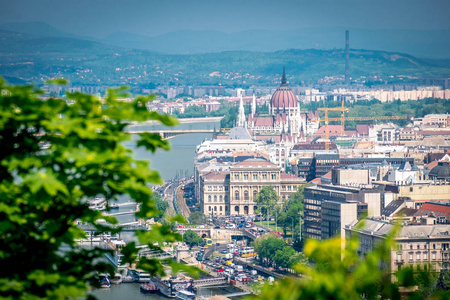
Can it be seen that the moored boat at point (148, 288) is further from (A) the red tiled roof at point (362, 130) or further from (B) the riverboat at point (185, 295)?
(A) the red tiled roof at point (362, 130)

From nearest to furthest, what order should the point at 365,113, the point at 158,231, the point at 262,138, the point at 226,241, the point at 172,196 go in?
the point at 158,231 < the point at 226,241 < the point at 172,196 < the point at 262,138 < the point at 365,113

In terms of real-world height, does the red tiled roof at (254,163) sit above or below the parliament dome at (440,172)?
below

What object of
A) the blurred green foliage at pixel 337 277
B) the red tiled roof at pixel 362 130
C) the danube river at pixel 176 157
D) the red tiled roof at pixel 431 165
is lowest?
the danube river at pixel 176 157

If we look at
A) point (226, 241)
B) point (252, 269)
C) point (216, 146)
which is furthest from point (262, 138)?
point (252, 269)

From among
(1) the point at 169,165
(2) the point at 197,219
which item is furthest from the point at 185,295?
(1) the point at 169,165

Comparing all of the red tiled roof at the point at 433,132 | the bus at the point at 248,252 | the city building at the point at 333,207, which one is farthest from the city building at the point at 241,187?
the red tiled roof at the point at 433,132

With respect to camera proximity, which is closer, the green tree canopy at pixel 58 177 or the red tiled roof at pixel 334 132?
the green tree canopy at pixel 58 177

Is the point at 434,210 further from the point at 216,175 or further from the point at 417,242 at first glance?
the point at 216,175

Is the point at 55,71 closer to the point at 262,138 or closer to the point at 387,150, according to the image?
the point at 262,138
